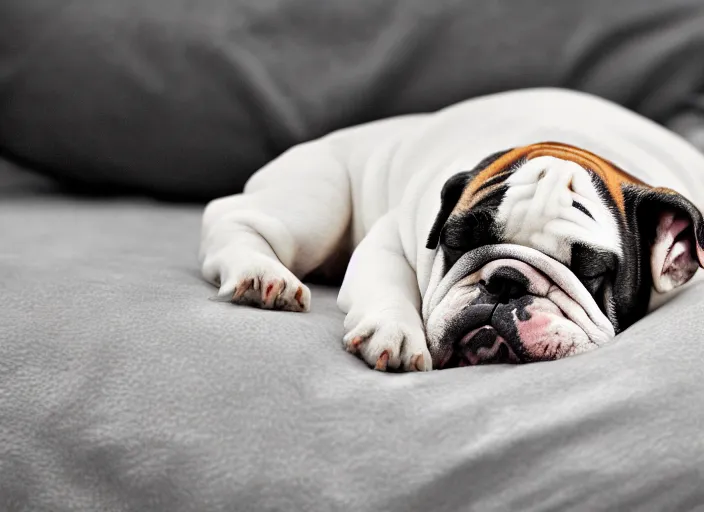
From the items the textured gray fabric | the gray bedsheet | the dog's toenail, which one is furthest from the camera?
the textured gray fabric

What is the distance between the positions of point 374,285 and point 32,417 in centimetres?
45

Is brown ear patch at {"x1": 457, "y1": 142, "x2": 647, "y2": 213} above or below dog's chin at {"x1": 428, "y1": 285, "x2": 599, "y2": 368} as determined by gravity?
above

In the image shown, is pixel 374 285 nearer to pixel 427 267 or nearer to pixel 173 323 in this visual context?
pixel 427 267

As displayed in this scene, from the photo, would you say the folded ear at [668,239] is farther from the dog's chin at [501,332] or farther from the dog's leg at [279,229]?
the dog's leg at [279,229]

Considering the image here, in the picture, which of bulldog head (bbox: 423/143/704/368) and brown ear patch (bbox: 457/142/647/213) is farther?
brown ear patch (bbox: 457/142/647/213)

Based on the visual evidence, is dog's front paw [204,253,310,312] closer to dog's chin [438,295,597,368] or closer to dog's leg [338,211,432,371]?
dog's leg [338,211,432,371]

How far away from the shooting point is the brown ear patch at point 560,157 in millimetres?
1180

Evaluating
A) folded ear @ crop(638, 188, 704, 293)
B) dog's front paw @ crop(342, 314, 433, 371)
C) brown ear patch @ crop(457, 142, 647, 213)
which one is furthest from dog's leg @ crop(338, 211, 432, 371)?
folded ear @ crop(638, 188, 704, 293)

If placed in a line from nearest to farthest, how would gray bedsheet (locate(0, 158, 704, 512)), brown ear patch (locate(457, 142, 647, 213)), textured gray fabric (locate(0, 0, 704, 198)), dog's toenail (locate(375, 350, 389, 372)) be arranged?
gray bedsheet (locate(0, 158, 704, 512)) → dog's toenail (locate(375, 350, 389, 372)) → brown ear patch (locate(457, 142, 647, 213)) → textured gray fabric (locate(0, 0, 704, 198))

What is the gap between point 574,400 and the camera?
0.90 meters

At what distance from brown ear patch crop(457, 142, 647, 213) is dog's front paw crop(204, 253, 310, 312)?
23 cm

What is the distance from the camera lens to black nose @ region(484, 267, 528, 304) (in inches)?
42.8

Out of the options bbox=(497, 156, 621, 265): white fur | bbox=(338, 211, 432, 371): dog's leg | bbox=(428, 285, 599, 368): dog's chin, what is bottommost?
bbox=(338, 211, 432, 371): dog's leg

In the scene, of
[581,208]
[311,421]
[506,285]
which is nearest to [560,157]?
[581,208]
